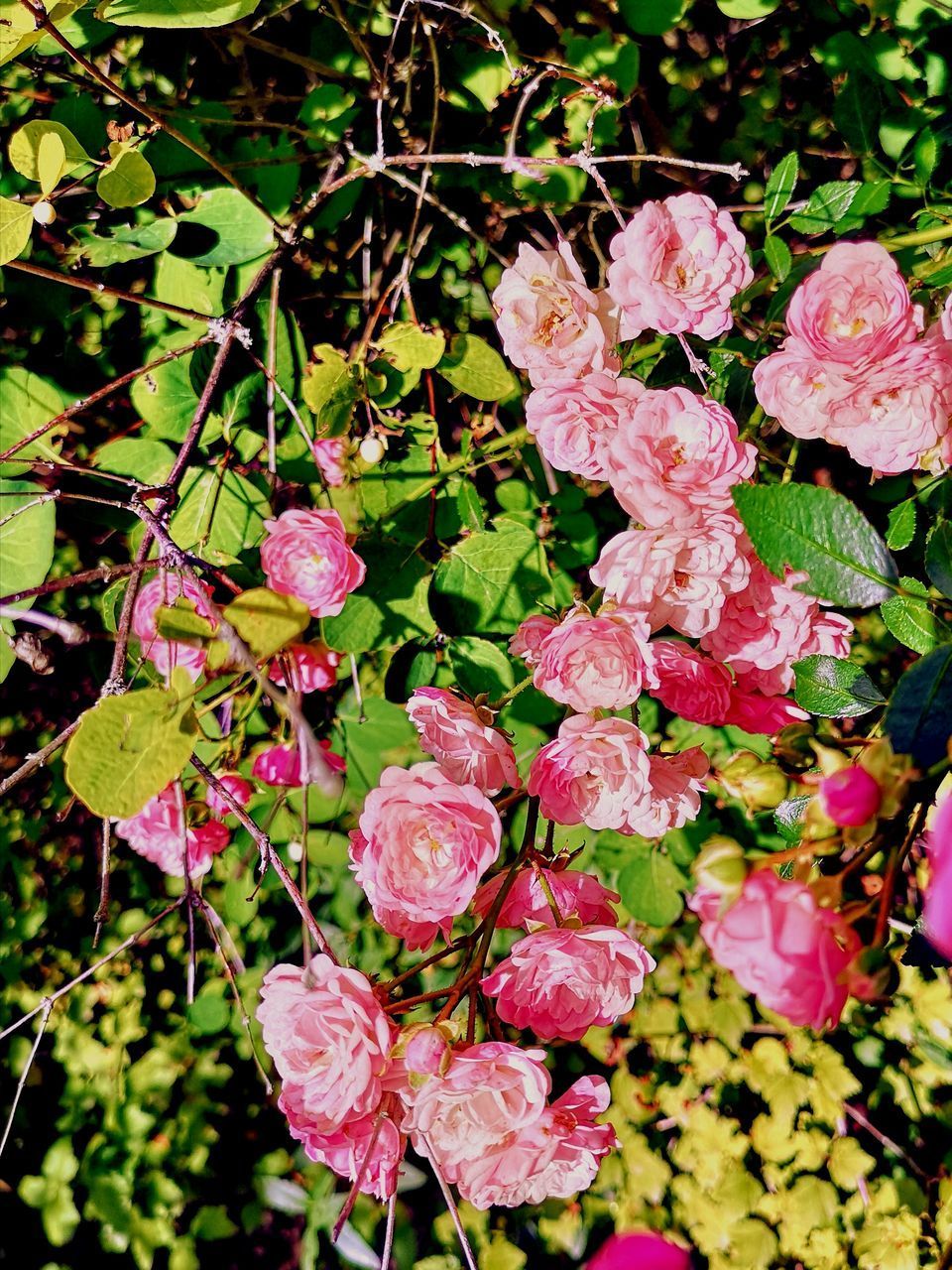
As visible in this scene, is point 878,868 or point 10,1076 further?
point 10,1076

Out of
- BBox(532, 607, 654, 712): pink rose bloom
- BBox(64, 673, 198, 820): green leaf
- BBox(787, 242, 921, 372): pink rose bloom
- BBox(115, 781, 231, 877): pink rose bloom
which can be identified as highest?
BBox(787, 242, 921, 372): pink rose bloom

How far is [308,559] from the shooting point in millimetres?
949

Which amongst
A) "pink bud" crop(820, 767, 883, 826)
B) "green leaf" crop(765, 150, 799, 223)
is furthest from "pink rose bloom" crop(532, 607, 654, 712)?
"green leaf" crop(765, 150, 799, 223)

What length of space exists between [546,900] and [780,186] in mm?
759

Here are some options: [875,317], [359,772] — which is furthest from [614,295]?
[359,772]

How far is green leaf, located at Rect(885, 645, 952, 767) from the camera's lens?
0.59 m

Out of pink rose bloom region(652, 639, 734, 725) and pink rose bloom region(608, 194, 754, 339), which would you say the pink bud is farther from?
pink rose bloom region(608, 194, 754, 339)

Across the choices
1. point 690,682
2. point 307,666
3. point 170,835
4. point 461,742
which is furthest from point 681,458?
point 170,835

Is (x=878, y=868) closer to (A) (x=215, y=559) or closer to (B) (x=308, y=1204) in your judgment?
(A) (x=215, y=559)

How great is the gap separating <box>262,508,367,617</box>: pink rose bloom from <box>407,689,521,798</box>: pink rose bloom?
21cm

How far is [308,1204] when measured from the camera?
167cm

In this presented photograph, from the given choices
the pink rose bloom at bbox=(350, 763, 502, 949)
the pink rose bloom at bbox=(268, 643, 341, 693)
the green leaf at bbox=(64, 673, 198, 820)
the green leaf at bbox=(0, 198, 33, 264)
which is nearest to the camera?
the green leaf at bbox=(64, 673, 198, 820)

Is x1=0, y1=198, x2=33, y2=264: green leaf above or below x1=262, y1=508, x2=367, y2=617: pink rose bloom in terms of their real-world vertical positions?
above

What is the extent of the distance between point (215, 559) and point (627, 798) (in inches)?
25.7
